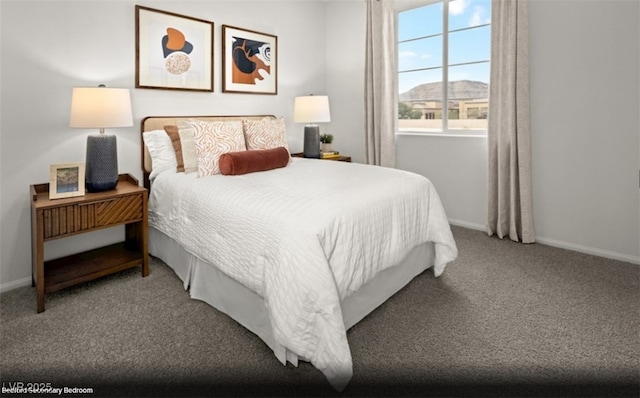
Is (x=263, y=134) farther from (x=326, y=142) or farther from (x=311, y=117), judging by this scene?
(x=326, y=142)

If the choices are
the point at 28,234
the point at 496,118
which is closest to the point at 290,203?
the point at 28,234

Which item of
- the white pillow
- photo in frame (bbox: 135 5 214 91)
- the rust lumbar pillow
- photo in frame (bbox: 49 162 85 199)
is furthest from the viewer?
photo in frame (bbox: 135 5 214 91)

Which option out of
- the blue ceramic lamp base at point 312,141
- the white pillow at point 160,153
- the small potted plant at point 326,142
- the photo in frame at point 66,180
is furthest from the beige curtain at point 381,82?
the photo in frame at point 66,180

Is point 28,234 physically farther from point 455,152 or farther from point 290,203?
point 455,152

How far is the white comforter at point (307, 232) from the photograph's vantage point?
1.54m

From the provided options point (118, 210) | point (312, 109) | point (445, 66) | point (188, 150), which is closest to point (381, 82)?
point (445, 66)

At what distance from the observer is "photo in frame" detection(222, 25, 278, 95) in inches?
143

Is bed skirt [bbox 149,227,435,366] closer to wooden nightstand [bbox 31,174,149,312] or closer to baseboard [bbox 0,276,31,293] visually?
wooden nightstand [bbox 31,174,149,312]

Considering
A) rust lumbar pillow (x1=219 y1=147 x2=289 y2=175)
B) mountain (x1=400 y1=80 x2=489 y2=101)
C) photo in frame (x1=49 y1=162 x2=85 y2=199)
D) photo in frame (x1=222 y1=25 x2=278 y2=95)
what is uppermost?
photo in frame (x1=222 y1=25 x2=278 y2=95)

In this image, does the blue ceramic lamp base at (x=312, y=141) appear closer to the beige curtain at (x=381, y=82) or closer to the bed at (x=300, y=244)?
the beige curtain at (x=381, y=82)

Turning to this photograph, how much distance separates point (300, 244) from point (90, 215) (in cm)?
155

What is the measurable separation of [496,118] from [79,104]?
3.30 metres

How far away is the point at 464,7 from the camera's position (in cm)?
368

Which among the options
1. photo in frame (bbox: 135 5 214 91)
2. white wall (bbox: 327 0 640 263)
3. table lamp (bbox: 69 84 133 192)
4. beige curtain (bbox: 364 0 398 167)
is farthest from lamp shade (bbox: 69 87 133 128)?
white wall (bbox: 327 0 640 263)
